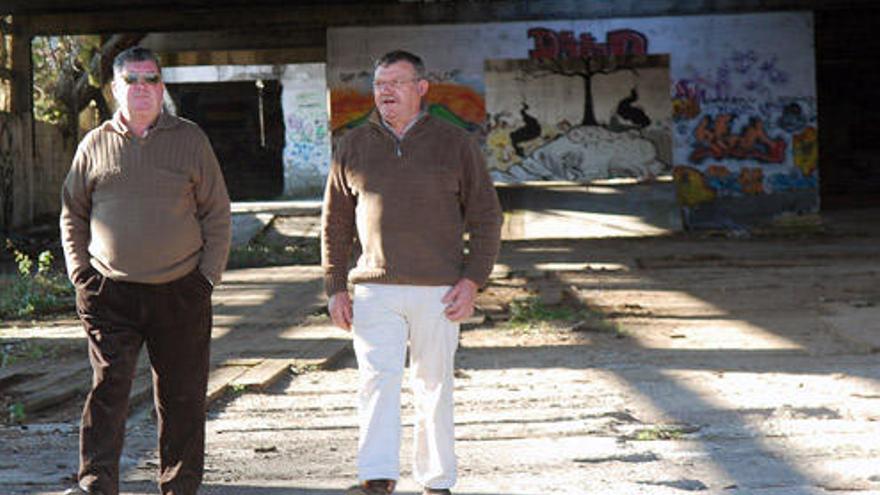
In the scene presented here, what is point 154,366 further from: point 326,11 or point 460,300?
point 326,11

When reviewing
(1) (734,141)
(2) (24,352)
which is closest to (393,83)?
(2) (24,352)

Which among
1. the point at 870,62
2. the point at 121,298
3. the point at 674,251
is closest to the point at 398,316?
the point at 121,298

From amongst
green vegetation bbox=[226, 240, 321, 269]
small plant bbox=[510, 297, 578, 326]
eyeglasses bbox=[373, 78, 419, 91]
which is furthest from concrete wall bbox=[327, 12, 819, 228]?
eyeglasses bbox=[373, 78, 419, 91]

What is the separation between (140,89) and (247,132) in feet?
126

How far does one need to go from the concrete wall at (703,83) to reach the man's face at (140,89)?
1942 centimetres

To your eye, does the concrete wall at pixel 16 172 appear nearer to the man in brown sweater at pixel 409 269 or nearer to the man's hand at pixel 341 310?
the man's hand at pixel 341 310

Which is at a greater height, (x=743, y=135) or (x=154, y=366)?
(x=743, y=135)

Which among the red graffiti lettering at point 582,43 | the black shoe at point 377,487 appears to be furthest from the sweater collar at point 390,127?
the red graffiti lettering at point 582,43

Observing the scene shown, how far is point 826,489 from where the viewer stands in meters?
5.65

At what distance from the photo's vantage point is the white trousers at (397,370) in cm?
534

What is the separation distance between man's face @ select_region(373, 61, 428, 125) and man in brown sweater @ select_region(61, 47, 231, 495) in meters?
0.69

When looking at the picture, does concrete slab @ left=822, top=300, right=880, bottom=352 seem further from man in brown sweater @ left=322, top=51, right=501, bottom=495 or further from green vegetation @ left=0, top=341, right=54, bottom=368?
green vegetation @ left=0, top=341, right=54, bottom=368

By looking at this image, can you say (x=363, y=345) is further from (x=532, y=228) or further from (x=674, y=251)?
(x=532, y=228)

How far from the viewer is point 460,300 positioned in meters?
5.36
